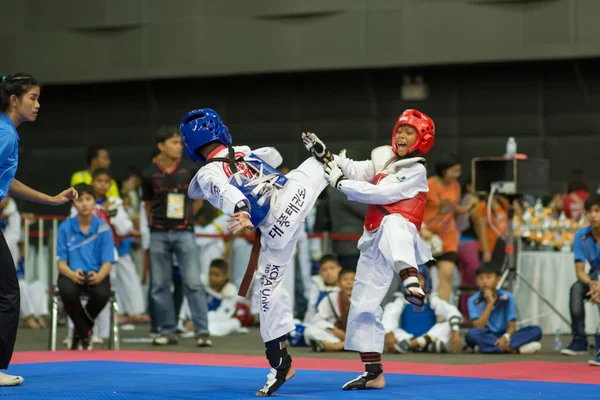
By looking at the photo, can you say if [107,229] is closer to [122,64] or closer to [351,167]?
[351,167]

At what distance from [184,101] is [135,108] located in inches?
32.5

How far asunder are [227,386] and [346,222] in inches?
164

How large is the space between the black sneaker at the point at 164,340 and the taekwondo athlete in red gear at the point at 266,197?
Result: 10.7ft

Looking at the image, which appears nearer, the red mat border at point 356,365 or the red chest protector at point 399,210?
the red chest protector at point 399,210

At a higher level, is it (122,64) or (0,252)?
(122,64)

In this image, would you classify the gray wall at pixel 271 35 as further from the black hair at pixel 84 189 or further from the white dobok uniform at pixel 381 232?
the white dobok uniform at pixel 381 232

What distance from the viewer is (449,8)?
12367 mm

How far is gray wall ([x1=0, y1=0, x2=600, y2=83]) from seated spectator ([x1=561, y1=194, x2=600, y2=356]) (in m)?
4.90

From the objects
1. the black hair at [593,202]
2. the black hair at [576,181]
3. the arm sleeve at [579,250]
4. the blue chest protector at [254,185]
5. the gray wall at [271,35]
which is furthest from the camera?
the gray wall at [271,35]

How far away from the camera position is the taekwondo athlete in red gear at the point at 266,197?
480 centimetres

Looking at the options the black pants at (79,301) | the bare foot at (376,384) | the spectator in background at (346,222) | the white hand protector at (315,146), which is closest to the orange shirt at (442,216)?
the spectator in background at (346,222)

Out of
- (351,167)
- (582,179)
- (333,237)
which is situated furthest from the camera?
(582,179)

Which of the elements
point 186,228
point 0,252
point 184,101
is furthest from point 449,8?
point 0,252

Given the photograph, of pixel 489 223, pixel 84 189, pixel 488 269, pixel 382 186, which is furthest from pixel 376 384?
pixel 489 223
